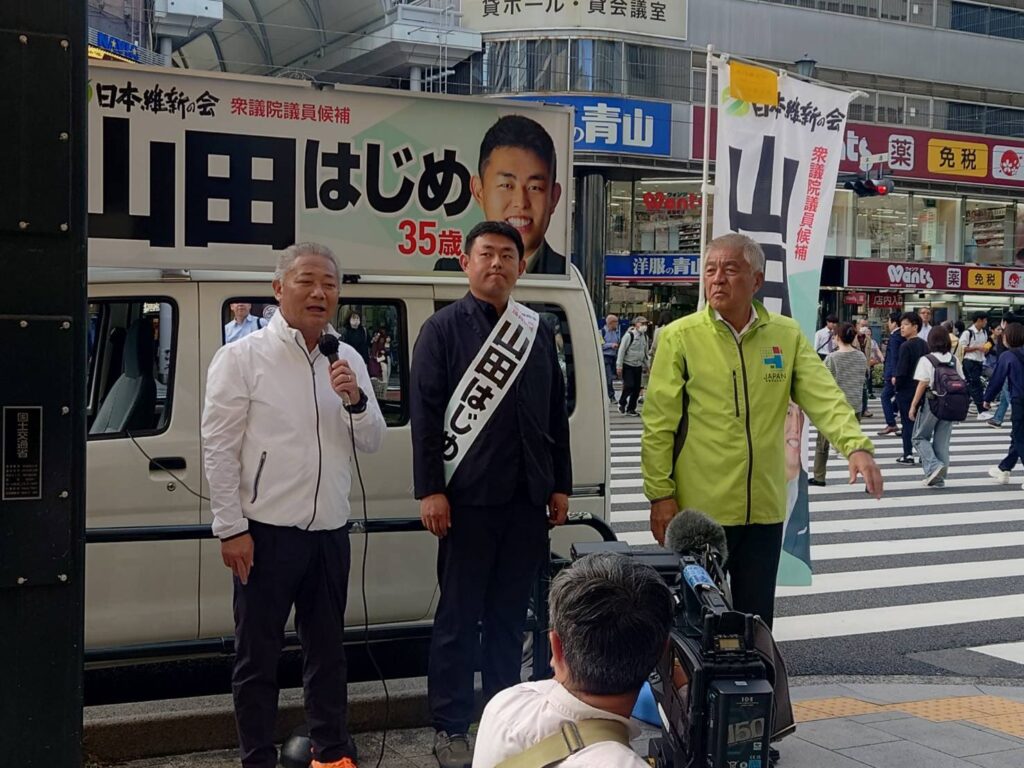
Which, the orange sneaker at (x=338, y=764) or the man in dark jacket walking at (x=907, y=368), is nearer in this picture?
the orange sneaker at (x=338, y=764)

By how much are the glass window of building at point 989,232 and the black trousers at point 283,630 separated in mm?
35855

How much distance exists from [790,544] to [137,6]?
16.7 metres

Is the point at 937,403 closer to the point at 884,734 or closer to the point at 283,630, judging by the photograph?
the point at 884,734

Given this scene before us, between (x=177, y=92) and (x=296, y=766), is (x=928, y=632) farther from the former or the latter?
(x=177, y=92)

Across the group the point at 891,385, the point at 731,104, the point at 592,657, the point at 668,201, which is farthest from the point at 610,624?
the point at 668,201

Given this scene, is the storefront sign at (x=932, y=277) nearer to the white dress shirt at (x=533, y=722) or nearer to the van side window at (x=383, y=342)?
the van side window at (x=383, y=342)

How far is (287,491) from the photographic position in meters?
3.70

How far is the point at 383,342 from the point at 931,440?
954cm

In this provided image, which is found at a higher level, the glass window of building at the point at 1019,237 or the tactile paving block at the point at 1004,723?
the glass window of building at the point at 1019,237

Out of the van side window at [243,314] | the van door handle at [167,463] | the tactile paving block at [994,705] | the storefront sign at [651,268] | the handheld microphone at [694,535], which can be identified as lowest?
the tactile paving block at [994,705]

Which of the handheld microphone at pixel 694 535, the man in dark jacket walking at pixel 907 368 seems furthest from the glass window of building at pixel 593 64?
the handheld microphone at pixel 694 535

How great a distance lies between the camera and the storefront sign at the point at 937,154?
3158 centimetres

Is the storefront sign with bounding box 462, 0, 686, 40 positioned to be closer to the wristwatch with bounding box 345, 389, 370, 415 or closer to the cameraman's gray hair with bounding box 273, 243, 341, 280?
the cameraman's gray hair with bounding box 273, 243, 341, 280

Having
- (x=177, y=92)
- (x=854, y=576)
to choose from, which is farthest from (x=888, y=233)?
(x=177, y=92)
